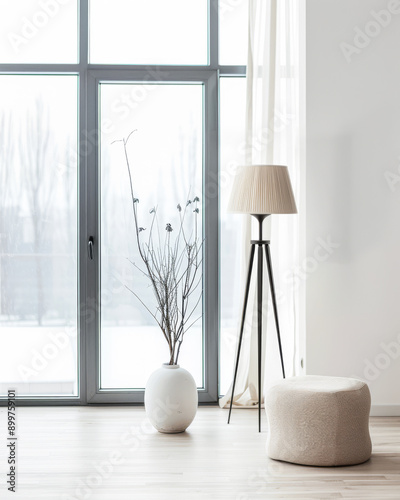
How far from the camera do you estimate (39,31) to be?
190 inches

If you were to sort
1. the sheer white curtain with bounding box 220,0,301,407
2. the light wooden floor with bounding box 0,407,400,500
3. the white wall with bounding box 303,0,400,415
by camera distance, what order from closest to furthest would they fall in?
the light wooden floor with bounding box 0,407,400,500 → the white wall with bounding box 303,0,400,415 → the sheer white curtain with bounding box 220,0,301,407

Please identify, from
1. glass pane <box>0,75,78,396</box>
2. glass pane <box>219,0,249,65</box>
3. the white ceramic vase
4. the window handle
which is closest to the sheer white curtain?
glass pane <box>219,0,249,65</box>

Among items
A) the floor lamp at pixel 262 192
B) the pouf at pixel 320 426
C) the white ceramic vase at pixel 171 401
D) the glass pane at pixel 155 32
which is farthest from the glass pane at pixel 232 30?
the pouf at pixel 320 426

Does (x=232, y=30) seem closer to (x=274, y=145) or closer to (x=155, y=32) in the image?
(x=155, y=32)

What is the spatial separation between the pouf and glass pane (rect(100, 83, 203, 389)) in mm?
1536

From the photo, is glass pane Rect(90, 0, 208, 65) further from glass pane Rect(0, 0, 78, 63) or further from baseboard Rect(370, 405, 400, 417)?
baseboard Rect(370, 405, 400, 417)

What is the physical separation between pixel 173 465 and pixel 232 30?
3.10 m

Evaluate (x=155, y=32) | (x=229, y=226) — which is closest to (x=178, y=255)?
(x=229, y=226)

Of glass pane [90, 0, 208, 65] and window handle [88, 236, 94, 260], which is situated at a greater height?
glass pane [90, 0, 208, 65]

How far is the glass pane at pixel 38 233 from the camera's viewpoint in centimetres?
483

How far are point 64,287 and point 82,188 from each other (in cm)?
73

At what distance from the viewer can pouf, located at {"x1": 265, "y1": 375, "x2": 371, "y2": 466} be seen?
133 inches

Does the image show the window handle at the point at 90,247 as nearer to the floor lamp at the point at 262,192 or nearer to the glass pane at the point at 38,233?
the glass pane at the point at 38,233

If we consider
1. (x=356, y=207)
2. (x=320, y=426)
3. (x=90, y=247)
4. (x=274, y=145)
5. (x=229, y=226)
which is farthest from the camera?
(x=229, y=226)
